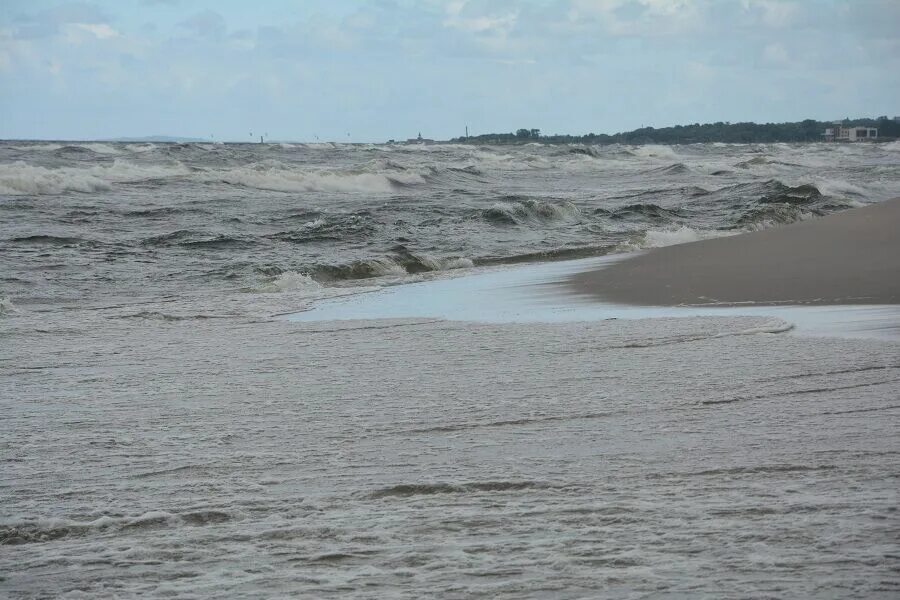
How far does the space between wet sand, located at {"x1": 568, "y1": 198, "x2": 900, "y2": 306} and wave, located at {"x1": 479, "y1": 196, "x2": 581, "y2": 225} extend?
16.6ft

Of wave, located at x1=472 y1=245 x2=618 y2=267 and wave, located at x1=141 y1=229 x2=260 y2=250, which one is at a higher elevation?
wave, located at x1=141 y1=229 x2=260 y2=250

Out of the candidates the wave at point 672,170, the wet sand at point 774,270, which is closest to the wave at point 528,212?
the wet sand at point 774,270

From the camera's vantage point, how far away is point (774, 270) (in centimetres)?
781

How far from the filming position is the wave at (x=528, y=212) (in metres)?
15.7

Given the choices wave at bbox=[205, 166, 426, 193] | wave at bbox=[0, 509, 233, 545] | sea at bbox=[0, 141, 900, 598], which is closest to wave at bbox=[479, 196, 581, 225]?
sea at bbox=[0, 141, 900, 598]

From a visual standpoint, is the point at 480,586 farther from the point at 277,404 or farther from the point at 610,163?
the point at 610,163

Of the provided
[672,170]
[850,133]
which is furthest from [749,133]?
[672,170]

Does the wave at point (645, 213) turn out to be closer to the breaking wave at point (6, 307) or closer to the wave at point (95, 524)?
the breaking wave at point (6, 307)

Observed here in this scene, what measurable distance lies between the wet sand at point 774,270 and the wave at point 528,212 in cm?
506

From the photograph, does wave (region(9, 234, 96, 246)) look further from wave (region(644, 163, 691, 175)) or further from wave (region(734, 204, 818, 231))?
wave (region(644, 163, 691, 175))

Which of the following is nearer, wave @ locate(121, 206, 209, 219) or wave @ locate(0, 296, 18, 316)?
wave @ locate(0, 296, 18, 316)

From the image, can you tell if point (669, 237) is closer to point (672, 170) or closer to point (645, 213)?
point (645, 213)

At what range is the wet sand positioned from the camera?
21.6 ft

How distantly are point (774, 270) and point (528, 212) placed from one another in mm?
8730
